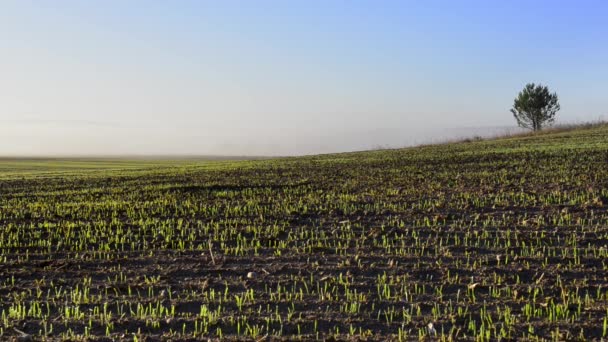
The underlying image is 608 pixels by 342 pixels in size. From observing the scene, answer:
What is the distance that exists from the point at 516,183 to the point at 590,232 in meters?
5.79

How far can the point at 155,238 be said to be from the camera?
9.05 m

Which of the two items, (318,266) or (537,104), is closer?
(318,266)

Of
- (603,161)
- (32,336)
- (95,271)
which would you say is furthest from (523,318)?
(603,161)

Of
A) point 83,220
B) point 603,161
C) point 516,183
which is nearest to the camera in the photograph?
point 83,220

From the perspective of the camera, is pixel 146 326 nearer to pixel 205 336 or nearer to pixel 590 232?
pixel 205 336

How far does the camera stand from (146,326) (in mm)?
5047

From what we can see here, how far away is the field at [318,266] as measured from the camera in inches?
197

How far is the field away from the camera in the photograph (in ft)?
16.4

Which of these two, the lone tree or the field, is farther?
the lone tree

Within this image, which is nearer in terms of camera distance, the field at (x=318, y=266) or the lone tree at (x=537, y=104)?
the field at (x=318, y=266)

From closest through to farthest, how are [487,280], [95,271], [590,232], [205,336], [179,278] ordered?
[205,336]
[487,280]
[179,278]
[95,271]
[590,232]

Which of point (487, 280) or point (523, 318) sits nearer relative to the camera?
point (523, 318)

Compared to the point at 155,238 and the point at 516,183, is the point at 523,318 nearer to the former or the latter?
the point at 155,238

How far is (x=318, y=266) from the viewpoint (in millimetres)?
6910
